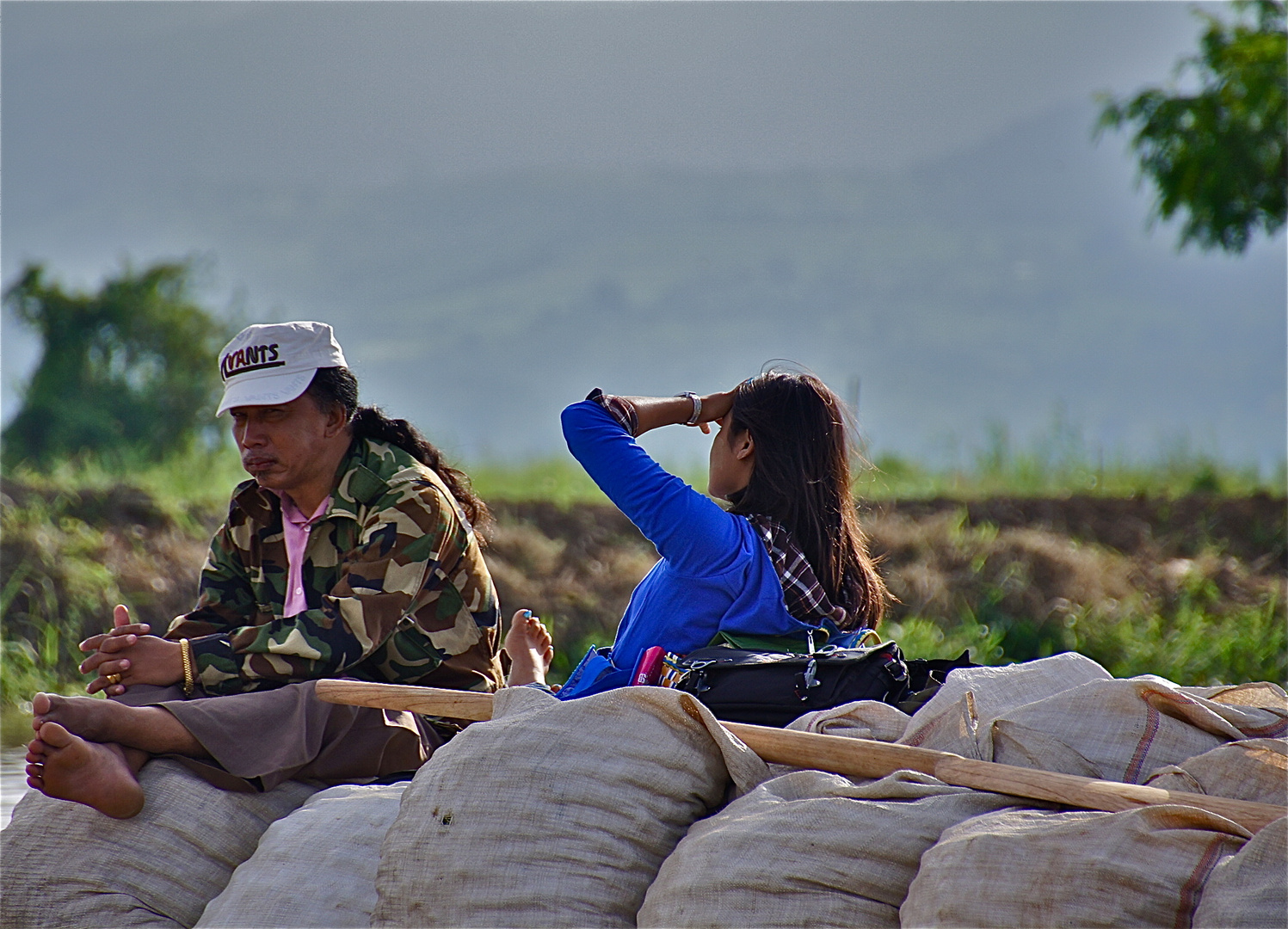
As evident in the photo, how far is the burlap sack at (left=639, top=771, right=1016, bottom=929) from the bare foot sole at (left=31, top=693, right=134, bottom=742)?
1.25m

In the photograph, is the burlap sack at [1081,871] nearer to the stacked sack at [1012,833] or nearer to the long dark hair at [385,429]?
the stacked sack at [1012,833]

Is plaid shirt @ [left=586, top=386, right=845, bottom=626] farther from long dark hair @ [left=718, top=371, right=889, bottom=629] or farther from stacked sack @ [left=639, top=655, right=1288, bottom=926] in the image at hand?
stacked sack @ [left=639, top=655, right=1288, bottom=926]

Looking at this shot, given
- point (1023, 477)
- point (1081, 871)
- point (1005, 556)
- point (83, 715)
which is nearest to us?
point (1081, 871)

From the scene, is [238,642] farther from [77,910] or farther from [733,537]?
[733,537]

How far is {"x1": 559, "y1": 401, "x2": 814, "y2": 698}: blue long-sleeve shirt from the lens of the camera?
9.96 ft

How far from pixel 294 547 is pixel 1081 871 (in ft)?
7.44

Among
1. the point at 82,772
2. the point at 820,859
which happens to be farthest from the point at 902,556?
the point at 820,859

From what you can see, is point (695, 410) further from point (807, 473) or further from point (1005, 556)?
point (1005, 556)

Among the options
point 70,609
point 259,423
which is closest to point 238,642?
point 259,423

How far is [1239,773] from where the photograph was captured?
7.16 ft

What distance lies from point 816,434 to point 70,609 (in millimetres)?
6280

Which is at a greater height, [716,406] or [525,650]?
[716,406]

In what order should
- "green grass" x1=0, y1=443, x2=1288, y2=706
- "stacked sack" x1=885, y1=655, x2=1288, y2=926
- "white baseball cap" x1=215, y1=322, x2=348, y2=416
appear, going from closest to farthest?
"stacked sack" x1=885, y1=655, x2=1288, y2=926, "white baseball cap" x1=215, y1=322, x2=348, y2=416, "green grass" x1=0, y1=443, x2=1288, y2=706

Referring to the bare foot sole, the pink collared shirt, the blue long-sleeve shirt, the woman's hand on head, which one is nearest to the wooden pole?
the blue long-sleeve shirt
